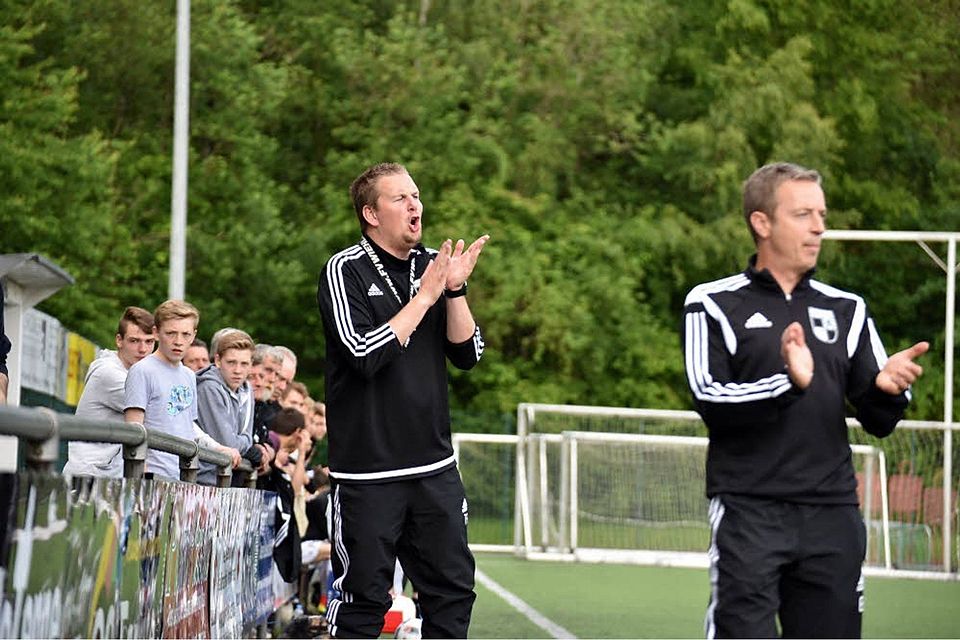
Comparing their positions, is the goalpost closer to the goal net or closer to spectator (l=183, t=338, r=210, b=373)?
the goal net

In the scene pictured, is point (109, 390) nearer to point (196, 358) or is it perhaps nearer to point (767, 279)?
point (196, 358)

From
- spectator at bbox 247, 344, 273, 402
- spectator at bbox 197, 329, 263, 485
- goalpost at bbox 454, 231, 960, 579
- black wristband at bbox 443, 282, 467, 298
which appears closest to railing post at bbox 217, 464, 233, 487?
spectator at bbox 197, 329, 263, 485

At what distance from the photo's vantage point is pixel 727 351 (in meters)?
6.27

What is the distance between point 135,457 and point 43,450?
168 centimetres

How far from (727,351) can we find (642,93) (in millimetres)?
39048

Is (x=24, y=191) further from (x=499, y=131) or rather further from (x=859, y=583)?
(x=859, y=583)

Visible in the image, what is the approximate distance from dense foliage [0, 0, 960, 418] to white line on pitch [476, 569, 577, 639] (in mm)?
16212

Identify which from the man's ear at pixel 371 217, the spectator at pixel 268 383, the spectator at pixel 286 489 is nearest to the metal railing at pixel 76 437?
the man's ear at pixel 371 217

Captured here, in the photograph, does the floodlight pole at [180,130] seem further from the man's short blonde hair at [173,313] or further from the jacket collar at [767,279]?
the jacket collar at [767,279]

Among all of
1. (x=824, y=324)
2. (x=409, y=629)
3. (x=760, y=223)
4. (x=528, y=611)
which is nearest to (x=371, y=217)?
(x=760, y=223)

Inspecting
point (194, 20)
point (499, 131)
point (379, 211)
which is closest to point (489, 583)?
point (379, 211)

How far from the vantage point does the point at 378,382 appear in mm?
7656

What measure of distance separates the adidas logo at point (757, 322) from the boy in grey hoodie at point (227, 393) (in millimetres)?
6198

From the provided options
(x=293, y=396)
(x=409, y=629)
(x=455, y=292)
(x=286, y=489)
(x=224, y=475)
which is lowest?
(x=409, y=629)
